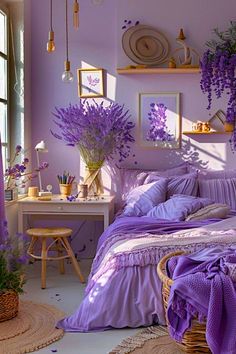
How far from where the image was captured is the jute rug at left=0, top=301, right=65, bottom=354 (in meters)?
2.76

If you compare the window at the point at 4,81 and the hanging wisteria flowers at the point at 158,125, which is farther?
the hanging wisteria flowers at the point at 158,125

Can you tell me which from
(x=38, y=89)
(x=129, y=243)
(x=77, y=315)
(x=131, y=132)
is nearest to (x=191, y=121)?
(x=131, y=132)

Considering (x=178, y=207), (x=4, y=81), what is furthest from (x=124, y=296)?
(x=4, y=81)

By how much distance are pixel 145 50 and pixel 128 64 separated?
0.67 ft

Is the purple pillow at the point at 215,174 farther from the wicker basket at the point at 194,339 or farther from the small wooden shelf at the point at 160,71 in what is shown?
the wicker basket at the point at 194,339

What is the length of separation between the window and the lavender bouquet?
0.49 meters

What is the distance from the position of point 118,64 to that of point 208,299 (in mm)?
2907

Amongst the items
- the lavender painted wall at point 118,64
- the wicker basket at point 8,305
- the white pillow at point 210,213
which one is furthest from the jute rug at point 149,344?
the lavender painted wall at point 118,64

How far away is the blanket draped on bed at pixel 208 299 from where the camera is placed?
2.29 meters

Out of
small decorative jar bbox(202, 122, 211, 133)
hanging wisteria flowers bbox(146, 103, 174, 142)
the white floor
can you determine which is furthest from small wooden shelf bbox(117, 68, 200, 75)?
the white floor

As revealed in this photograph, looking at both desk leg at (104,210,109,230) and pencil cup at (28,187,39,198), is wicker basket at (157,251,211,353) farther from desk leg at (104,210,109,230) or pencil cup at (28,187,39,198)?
pencil cup at (28,187,39,198)

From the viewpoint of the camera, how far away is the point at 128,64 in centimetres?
470

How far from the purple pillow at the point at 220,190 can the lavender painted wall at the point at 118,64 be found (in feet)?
1.21

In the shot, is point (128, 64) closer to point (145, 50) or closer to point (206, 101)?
point (145, 50)
